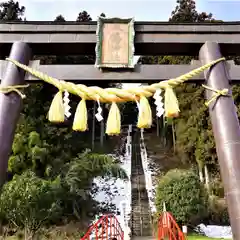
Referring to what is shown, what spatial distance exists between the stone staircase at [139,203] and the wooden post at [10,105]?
9.58 m

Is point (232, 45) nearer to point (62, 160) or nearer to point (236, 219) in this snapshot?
point (236, 219)

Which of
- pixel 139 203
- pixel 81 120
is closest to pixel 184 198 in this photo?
pixel 139 203

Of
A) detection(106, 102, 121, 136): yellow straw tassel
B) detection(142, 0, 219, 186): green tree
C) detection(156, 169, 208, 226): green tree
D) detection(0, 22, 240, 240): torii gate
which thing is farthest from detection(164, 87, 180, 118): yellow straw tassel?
detection(142, 0, 219, 186): green tree

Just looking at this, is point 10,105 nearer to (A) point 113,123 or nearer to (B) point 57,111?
(B) point 57,111

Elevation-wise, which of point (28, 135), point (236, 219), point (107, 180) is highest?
point (28, 135)

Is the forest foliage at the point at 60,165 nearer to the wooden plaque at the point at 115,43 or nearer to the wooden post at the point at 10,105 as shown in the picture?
the wooden post at the point at 10,105

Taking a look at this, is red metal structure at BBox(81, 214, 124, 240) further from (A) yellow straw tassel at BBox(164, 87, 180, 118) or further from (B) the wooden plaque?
(B) the wooden plaque

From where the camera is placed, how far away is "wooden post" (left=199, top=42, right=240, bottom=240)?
393 centimetres

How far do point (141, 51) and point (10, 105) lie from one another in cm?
213

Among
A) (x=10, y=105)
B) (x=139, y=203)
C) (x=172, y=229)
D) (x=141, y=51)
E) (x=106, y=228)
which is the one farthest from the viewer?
(x=139, y=203)

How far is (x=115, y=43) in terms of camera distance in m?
4.90

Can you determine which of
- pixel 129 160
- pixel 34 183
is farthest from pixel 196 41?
pixel 129 160

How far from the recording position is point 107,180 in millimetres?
17109

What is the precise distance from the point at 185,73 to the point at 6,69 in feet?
7.93
